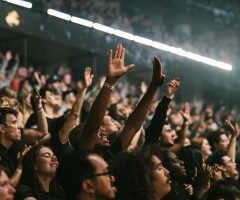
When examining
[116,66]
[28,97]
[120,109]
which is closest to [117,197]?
[116,66]

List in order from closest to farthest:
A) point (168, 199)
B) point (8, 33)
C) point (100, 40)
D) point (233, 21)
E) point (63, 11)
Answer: point (168, 199), point (8, 33), point (63, 11), point (100, 40), point (233, 21)

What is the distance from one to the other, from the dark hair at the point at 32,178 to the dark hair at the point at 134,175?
1.81 ft

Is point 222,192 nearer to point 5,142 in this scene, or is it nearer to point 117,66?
point 117,66

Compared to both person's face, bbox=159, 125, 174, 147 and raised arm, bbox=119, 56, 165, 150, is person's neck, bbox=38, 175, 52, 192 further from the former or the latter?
person's face, bbox=159, 125, 174, 147

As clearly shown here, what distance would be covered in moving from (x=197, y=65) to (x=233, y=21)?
322cm

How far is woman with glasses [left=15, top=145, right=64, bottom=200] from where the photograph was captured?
6.23ft

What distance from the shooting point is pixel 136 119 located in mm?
1994

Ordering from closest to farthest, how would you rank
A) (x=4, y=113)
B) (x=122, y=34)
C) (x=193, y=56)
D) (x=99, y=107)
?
(x=99, y=107) → (x=4, y=113) → (x=122, y=34) → (x=193, y=56)

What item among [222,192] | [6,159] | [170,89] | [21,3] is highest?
[21,3]

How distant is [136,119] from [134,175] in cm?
45

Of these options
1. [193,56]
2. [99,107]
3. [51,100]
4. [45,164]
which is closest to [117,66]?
[99,107]

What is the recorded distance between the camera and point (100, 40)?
24.3ft

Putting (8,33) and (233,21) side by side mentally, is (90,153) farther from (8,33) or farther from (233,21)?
(233,21)

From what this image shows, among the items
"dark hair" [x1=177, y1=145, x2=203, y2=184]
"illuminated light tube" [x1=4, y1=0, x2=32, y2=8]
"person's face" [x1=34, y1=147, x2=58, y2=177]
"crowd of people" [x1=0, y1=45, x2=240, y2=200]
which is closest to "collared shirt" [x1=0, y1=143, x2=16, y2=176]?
"crowd of people" [x1=0, y1=45, x2=240, y2=200]
